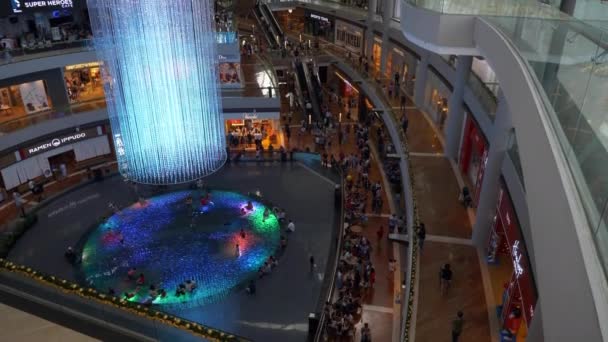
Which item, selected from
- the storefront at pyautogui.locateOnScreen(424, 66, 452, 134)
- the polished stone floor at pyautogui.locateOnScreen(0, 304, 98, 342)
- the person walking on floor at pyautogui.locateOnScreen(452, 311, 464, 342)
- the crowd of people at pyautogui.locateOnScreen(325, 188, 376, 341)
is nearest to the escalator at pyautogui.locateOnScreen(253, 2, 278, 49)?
the storefront at pyautogui.locateOnScreen(424, 66, 452, 134)

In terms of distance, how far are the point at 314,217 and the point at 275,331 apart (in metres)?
6.12

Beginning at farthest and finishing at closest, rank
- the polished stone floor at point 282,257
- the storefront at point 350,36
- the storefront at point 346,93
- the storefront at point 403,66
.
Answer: the storefront at point 350,36 → the storefront at point 346,93 → the storefront at point 403,66 → the polished stone floor at point 282,257

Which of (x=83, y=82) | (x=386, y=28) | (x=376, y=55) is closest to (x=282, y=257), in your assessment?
(x=83, y=82)

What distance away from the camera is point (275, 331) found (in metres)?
13.3

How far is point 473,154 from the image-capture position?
720 inches

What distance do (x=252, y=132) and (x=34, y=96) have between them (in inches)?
434

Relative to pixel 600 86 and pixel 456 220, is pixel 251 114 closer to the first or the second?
pixel 456 220

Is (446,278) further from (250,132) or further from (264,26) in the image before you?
(264,26)

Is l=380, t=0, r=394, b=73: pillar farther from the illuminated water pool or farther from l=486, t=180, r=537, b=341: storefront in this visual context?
l=486, t=180, r=537, b=341: storefront

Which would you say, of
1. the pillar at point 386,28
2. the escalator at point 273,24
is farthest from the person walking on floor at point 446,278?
the escalator at point 273,24

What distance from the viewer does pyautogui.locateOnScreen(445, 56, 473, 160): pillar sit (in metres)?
18.2

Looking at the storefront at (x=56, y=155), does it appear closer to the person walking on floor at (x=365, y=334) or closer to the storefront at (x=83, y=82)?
the storefront at (x=83, y=82)

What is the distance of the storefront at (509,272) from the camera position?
10430 mm

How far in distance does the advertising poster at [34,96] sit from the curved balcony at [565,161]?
22860 mm
